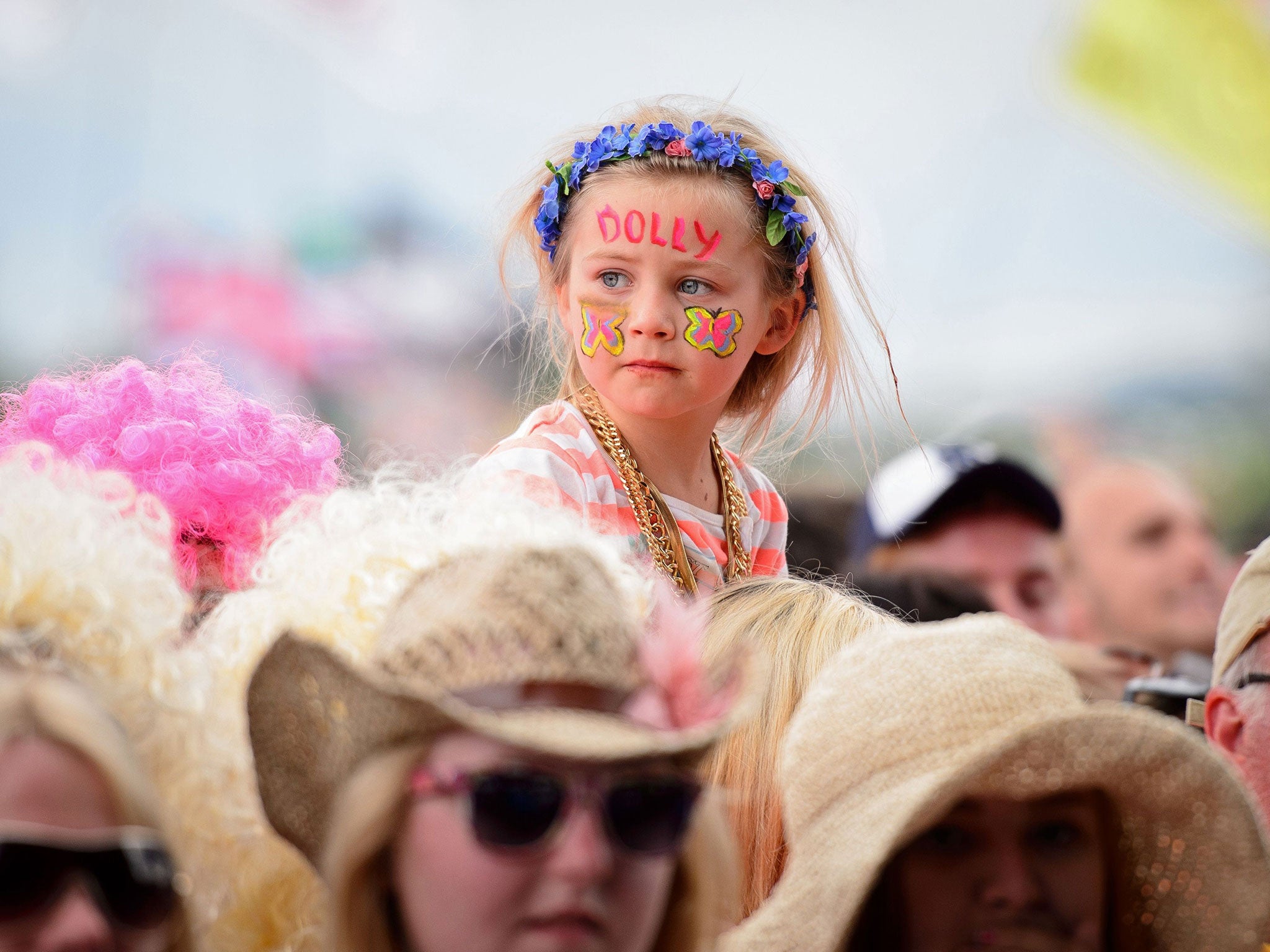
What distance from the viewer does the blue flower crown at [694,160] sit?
2.94 m

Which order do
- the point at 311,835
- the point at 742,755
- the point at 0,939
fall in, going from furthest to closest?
1. the point at 742,755
2. the point at 311,835
3. the point at 0,939

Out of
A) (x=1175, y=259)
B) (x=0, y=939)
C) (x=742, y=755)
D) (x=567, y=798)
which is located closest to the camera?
(x=0, y=939)

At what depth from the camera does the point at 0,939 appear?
3.52 ft

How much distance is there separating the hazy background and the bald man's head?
57 centimetres

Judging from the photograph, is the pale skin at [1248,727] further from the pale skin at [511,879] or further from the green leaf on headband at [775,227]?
the green leaf on headband at [775,227]

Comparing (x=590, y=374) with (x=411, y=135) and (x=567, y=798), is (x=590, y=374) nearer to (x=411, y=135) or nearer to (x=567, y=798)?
(x=567, y=798)

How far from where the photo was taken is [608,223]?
285 centimetres

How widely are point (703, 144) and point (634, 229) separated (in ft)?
0.97

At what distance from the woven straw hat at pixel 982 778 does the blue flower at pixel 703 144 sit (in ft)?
5.16

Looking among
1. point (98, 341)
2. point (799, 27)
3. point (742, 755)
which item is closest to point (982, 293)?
point (799, 27)

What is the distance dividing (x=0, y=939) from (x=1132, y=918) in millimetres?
1260

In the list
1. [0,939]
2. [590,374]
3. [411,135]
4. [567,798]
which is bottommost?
[0,939]

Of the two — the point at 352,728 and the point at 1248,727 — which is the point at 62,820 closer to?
the point at 352,728

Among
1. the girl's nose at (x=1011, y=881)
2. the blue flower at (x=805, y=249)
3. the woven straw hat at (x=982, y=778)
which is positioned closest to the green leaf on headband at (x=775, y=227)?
the blue flower at (x=805, y=249)
